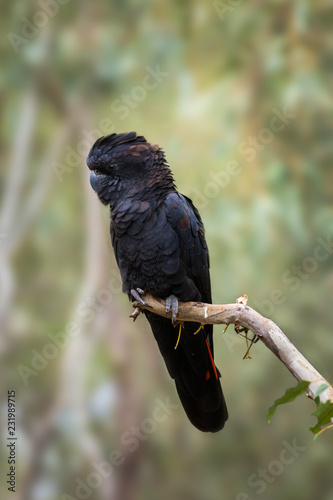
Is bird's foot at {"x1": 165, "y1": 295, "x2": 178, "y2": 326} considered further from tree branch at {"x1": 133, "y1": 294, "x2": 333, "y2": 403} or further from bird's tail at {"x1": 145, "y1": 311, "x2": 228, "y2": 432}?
bird's tail at {"x1": 145, "y1": 311, "x2": 228, "y2": 432}

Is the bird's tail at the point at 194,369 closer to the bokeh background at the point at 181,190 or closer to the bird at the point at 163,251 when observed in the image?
the bird at the point at 163,251

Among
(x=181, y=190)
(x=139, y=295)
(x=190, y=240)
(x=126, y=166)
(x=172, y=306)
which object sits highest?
(x=181, y=190)

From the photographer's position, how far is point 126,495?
3455 mm

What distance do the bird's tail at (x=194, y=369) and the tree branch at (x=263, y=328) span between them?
16cm

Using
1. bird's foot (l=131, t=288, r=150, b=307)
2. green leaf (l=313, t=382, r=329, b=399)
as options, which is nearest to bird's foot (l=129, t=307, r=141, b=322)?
bird's foot (l=131, t=288, r=150, b=307)

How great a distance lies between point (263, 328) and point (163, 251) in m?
0.62

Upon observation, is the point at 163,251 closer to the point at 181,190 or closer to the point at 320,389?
the point at 320,389

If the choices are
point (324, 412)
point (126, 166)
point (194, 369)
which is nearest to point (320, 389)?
point (324, 412)

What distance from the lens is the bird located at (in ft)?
7.54

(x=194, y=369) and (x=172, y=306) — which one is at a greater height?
(x=172, y=306)

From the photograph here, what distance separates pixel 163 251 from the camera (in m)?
2.29

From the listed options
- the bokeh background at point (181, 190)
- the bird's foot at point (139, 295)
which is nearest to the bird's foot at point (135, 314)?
the bird's foot at point (139, 295)

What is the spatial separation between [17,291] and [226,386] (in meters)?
1.43

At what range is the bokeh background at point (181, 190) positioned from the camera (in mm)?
3477
